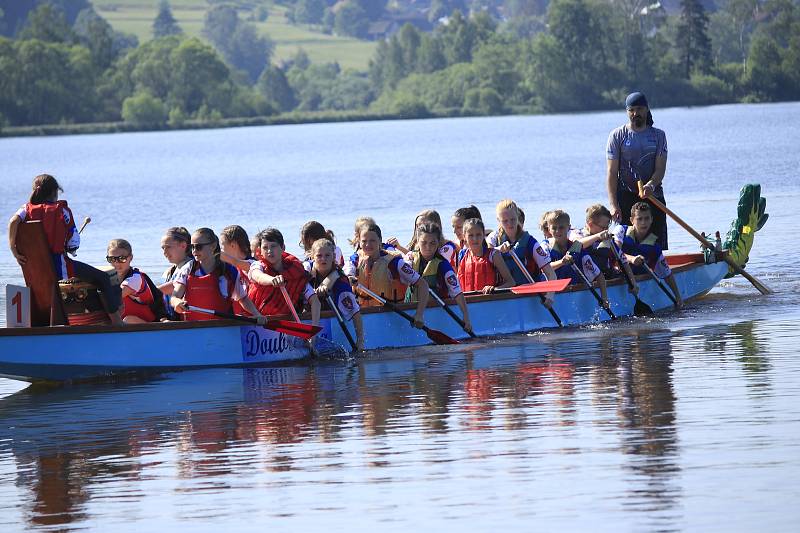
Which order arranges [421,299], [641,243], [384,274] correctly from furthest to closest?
[641,243] < [384,274] < [421,299]

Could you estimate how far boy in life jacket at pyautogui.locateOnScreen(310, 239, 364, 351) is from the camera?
13.6m

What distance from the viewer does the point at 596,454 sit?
945 cm

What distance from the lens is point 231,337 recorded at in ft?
44.1

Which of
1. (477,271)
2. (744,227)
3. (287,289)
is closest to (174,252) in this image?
(287,289)

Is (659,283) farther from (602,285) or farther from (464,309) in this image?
(464,309)

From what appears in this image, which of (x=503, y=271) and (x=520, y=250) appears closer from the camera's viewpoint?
(x=503, y=271)

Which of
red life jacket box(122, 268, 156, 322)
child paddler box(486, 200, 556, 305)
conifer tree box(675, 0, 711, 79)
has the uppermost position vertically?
conifer tree box(675, 0, 711, 79)

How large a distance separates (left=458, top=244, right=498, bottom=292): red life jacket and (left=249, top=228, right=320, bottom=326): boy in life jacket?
84.2 inches

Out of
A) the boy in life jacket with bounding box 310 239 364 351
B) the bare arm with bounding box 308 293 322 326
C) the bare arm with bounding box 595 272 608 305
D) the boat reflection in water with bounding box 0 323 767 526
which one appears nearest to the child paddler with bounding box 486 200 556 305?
the bare arm with bounding box 595 272 608 305

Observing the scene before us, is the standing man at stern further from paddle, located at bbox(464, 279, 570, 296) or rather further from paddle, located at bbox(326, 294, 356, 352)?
paddle, located at bbox(326, 294, 356, 352)

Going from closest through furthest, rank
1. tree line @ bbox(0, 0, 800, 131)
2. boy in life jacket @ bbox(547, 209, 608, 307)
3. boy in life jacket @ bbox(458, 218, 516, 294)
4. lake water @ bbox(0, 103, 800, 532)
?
lake water @ bbox(0, 103, 800, 532)
boy in life jacket @ bbox(458, 218, 516, 294)
boy in life jacket @ bbox(547, 209, 608, 307)
tree line @ bbox(0, 0, 800, 131)

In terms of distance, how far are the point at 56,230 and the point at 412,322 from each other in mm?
3625

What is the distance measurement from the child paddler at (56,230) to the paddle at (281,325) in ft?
2.96

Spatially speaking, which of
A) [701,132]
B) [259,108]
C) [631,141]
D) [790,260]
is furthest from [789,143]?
[259,108]
